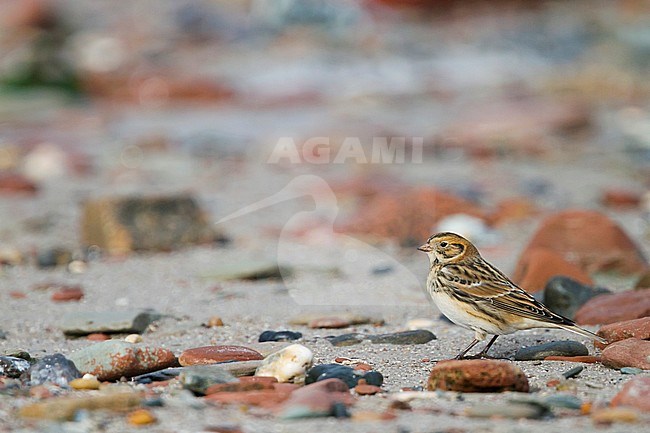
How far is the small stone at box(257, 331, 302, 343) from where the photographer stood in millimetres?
5471

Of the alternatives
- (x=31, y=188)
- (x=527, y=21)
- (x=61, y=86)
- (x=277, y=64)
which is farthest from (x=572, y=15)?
(x=31, y=188)

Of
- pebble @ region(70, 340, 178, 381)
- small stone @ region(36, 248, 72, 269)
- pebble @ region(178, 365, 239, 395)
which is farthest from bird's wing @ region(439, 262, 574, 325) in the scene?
small stone @ region(36, 248, 72, 269)

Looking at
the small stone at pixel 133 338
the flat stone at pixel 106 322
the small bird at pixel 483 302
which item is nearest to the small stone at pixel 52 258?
the flat stone at pixel 106 322

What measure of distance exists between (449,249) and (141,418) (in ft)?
7.11

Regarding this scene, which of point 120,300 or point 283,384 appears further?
point 120,300

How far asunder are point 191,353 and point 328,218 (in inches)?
157

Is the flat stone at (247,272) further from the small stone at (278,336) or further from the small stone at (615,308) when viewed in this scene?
the small stone at (615,308)

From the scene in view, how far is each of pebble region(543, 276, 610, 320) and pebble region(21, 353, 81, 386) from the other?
2733 mm

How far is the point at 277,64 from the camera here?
1753 cm

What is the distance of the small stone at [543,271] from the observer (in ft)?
21.0

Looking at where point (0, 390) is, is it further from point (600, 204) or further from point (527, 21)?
point (527, 21)

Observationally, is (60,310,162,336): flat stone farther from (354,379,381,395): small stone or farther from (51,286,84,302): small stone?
(354,379,381,395): small stone

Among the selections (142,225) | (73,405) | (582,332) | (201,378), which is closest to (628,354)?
(582,332)

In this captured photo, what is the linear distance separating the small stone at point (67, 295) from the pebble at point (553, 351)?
2893 mm
